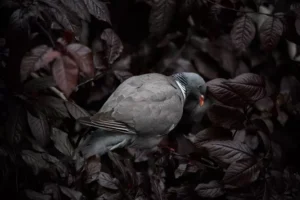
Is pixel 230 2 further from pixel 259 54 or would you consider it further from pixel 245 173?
pixel 245 173

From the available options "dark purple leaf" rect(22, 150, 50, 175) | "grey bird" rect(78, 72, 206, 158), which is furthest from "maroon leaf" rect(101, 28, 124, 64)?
"dark purple leaf" rect(22, 150, 50, 175)

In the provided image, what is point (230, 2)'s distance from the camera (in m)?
1.80

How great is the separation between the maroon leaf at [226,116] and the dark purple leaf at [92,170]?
410 millimetres

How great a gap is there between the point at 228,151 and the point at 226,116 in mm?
126

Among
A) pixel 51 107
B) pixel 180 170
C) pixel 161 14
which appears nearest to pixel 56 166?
→ pixel 51 107

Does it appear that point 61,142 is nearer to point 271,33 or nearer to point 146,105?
point 146,105

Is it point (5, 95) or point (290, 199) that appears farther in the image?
point (290, 199)

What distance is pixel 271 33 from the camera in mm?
1651

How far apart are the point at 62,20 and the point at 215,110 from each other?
1.89 feet

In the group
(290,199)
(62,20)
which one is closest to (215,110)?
(290,199)

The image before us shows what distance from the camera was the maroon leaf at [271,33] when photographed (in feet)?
5.41

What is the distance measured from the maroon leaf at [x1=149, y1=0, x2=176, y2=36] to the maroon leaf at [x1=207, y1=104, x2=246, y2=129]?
Answer: 518 millimetres

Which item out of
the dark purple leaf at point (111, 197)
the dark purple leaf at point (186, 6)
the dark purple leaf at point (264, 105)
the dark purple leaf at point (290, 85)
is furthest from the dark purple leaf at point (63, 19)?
the dark purple leaf at point (290, 85)

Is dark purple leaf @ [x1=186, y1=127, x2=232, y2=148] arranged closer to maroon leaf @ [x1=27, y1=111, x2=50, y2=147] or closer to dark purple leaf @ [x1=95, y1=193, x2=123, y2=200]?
dark purple leaf @ [x1=95, y1=193, x2=123, y2=200]
